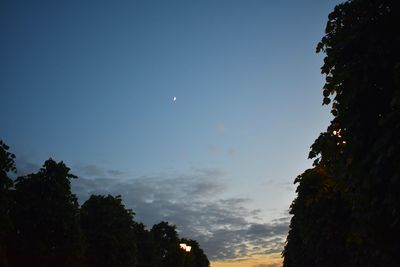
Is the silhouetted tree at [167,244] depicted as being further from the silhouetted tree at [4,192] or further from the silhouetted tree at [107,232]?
the silhouetted tree at [4,192]

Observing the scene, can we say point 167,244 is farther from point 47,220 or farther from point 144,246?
point 47,220

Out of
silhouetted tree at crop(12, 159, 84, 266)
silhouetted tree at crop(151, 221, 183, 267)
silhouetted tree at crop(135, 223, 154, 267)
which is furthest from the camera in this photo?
silhouetted tree at crop(151, 221, 183, 267)

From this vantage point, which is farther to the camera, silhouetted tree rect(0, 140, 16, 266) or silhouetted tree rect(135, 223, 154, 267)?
silhouetted tree rect(135, 223, 154, 267)

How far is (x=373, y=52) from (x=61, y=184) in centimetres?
2452

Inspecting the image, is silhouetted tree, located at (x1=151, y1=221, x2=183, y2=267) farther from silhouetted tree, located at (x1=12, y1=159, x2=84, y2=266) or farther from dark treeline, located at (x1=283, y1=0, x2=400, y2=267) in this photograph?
dark treeline, located at (x1=283, y1=0, x2=400, y2=267)

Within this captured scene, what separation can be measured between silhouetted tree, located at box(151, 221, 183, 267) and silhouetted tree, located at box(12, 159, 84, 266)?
134 ft

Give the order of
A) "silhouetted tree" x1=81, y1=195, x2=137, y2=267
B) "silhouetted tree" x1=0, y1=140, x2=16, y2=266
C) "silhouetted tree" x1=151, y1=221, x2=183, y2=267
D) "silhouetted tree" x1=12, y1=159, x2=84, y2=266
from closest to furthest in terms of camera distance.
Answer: "silhouetted tree" x1=0, y1=140, x2=16, y2=266, "silhouetted tree" x1=12, y1=159, x2=84, y2=266, "silhouetted tree" x1=81, y1=195, x2=137, y2=267, "silhouetted tree" x1=151, y1=221, x2=183, y2=267

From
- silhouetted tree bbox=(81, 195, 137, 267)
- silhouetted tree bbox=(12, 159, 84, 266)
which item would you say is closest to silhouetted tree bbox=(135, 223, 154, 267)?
silhouetted tree bbox=(81, 195, 137, 267)

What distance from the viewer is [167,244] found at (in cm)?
7194

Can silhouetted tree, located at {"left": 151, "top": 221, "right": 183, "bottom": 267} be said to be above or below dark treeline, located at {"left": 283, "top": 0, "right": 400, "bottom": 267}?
above

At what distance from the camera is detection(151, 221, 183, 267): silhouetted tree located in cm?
6947

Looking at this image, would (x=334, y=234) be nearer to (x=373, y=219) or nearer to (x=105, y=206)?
(x=373, y=219)

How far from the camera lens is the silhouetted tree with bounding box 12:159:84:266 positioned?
27375 mm

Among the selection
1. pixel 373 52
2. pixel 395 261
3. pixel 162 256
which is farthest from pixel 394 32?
pixel 162 256
